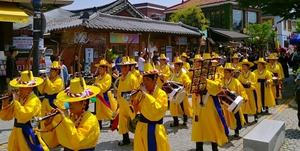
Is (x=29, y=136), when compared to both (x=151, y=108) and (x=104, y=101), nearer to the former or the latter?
(x=151, y=108)

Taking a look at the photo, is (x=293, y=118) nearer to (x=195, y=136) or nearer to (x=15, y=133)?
(x=195, y=136)

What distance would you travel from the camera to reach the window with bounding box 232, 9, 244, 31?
33062mm

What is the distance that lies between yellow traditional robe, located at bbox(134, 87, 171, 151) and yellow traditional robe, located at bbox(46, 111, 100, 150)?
92 centimetres

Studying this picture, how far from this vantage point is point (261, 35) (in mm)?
30219

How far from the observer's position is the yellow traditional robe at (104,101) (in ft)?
25.1

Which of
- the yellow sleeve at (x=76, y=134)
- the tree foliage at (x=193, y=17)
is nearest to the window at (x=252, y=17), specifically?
the tree foliage at (x=193, y=17)

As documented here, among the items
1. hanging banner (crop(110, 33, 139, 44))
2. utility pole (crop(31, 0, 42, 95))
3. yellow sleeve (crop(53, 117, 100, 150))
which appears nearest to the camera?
yellow sleeve (crop(53, 117, 100, 150))

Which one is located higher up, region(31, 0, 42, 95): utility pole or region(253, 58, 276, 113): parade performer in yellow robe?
region(31, 0, 42, 95): utility pole

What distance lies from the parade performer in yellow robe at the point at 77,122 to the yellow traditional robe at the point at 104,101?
Result: 4024 mm

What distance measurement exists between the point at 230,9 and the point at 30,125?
30551 mm

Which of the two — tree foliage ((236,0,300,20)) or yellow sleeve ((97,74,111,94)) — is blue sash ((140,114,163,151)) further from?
tree foliage ((236,0,300,20))

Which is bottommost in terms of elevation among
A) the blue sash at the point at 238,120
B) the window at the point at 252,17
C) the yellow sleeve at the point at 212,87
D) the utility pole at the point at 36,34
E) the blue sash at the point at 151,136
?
the blue sash at the point at 238,120

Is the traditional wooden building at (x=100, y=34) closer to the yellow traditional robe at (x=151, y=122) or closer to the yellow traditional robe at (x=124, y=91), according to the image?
the yellow traditional robe at (x=124, y=91)

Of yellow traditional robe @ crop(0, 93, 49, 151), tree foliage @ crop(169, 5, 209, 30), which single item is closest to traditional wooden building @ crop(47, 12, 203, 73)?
yellow traditional robe @ crop(0, 93, 49, 151)
